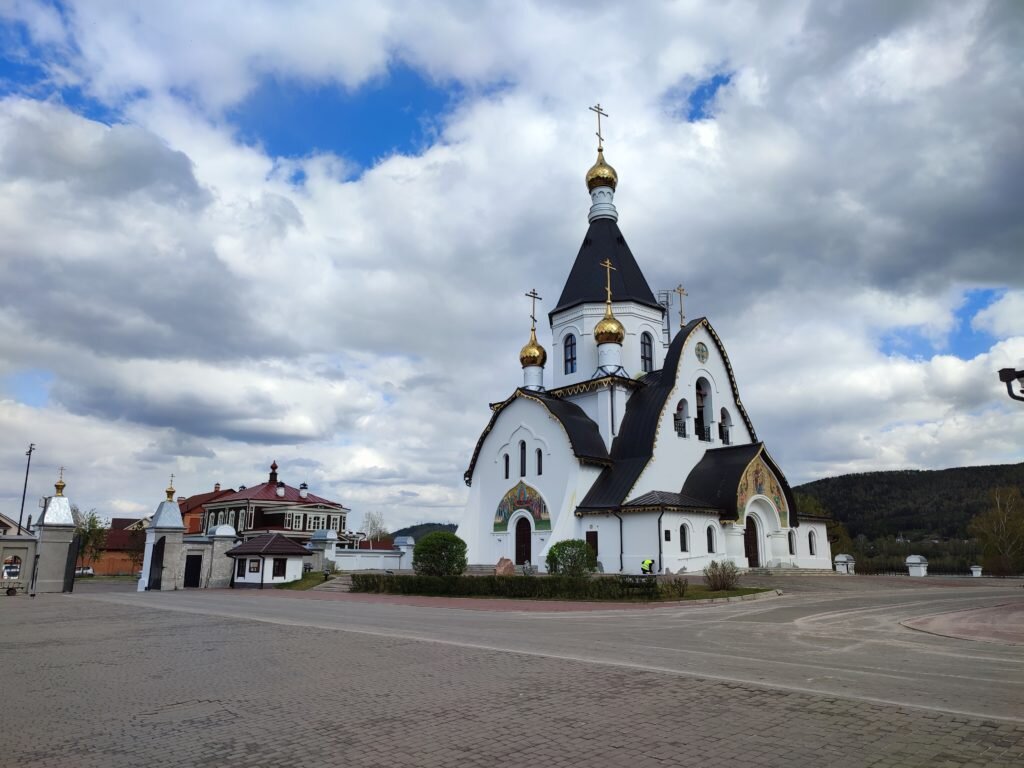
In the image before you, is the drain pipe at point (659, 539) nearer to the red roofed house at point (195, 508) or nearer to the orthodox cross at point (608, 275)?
the orthodox cross at point (608, 275)

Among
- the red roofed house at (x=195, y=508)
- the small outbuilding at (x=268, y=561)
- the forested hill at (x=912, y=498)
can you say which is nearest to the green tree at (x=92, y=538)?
the red roofed house at (x=195, y=508)

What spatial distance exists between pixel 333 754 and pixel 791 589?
19.9 m

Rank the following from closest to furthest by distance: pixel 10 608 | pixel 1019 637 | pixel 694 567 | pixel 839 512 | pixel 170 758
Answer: pixel 170 758 → pixel 1019 637 → pixel 10 608 → pixel 694 567 → pixel 839 512

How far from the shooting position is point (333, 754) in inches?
198

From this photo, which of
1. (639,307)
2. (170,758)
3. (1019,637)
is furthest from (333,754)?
(639,307)

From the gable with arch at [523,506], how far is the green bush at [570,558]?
6587 millimetres

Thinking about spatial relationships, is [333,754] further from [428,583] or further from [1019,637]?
[428,583]

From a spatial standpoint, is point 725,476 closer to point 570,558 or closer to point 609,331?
point 609,331

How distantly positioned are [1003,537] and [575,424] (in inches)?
1028

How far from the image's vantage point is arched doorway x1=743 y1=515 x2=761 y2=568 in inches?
1187

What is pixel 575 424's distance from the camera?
31094 millimetres

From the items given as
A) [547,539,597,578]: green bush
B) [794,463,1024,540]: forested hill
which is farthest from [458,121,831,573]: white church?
[794,463,1024,540]: forested hill

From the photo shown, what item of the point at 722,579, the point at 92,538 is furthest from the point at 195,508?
the point at 722,579

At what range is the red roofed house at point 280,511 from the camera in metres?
50.6
